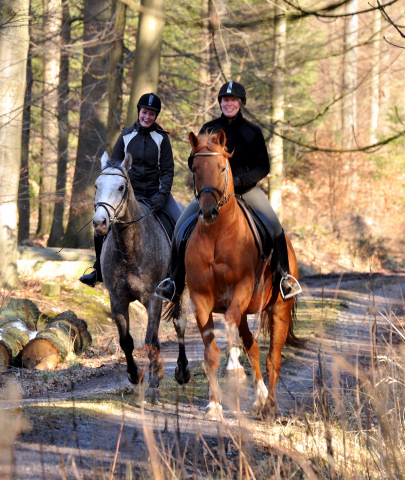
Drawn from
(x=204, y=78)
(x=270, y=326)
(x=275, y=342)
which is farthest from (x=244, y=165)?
(x=204, y=78)

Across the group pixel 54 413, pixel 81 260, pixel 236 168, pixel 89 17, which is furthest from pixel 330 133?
pixel 54 413

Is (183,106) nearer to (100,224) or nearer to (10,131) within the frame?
(10,131)

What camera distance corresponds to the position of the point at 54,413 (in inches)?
269

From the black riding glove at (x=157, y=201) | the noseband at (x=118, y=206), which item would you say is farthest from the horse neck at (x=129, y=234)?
the black riding glove at (x=157, y=201)

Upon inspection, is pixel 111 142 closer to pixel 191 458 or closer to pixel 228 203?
pixel 228 203

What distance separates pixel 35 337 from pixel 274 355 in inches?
183

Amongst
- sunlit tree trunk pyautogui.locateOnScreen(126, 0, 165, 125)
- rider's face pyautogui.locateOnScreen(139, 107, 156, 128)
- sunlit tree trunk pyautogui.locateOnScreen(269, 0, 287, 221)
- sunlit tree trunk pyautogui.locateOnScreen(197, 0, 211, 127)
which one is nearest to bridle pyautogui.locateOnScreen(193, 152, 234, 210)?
rider's face pyautogui.locateOnScreen(139, 107, 156, 128)

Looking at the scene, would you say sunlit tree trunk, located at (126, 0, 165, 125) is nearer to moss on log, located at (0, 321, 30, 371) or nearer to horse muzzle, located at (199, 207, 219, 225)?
moss on log, located at (0, 321, 30, 371)

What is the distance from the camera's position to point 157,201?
9.91 m

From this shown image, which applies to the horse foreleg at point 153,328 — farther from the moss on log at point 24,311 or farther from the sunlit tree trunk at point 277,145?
the sunlit tree trunk at point 277,145

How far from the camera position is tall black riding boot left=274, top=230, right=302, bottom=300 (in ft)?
26.7

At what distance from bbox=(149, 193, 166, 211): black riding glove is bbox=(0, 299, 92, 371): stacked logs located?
208 cm

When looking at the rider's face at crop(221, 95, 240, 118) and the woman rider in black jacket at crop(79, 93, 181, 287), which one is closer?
the rider's face at crop(221, 95, 240, 118)

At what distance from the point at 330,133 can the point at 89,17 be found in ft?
52.2
